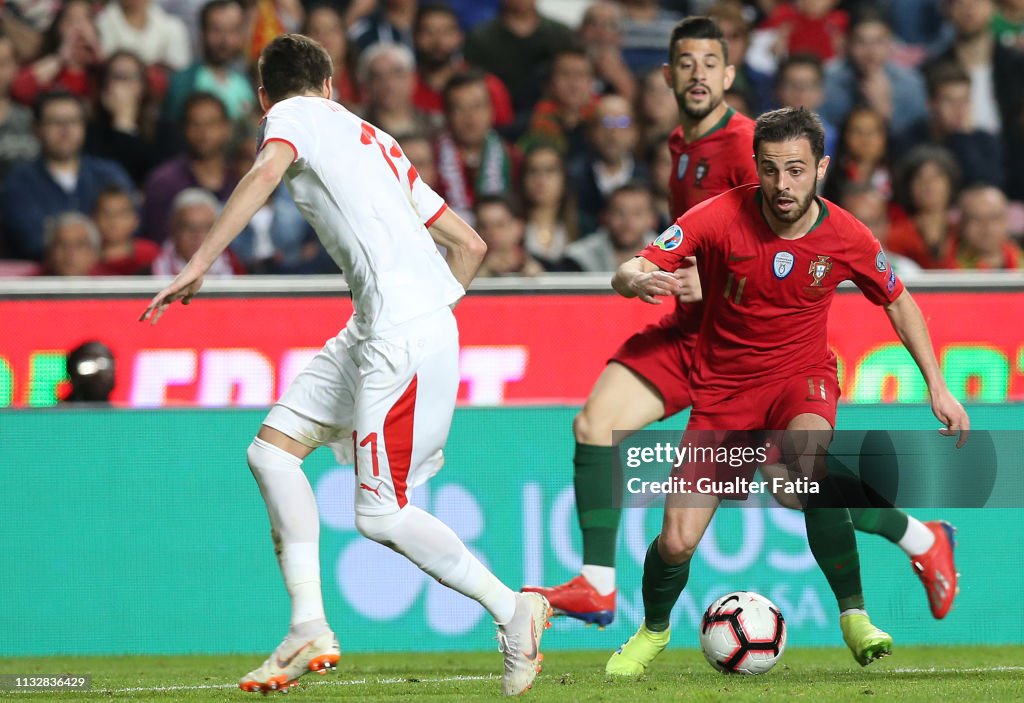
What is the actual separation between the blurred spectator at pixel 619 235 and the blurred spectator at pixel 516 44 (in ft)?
6.64

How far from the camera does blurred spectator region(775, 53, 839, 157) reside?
1129 cm

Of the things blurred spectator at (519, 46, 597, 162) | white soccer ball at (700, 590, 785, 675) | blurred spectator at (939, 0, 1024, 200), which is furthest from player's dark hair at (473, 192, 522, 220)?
white soccer ball at (700, 590, 785, 675)

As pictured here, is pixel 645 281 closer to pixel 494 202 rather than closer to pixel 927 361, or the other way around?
pixel 927 361

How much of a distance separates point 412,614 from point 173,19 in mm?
5756

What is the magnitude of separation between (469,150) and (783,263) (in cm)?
550

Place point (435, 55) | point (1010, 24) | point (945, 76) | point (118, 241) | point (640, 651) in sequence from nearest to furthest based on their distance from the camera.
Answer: point (640, 651) → point (118, 241) → point (435, 55) → point (945, 76) → point (1010, 24)

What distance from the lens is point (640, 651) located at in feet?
19.1

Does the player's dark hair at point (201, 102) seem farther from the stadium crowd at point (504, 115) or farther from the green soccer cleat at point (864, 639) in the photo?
the green soccer cleat at point (864, 639)

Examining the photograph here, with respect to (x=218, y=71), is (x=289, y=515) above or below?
below

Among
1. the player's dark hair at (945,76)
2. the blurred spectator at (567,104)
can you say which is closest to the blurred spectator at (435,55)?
the blurred spectator at (567,104)

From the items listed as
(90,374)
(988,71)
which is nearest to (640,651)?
(90,374)

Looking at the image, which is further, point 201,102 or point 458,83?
point 458,83

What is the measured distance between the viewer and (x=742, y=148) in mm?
6262

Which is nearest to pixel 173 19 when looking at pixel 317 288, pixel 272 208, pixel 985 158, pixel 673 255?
pixel 272 208
